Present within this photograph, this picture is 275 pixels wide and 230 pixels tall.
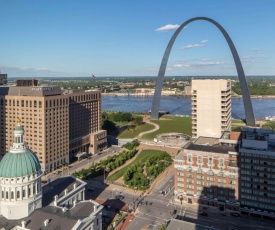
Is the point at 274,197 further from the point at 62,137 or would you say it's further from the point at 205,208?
the point at 62,137

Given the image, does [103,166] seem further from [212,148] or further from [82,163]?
[212,148]

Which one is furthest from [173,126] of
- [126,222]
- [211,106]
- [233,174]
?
[126,222]

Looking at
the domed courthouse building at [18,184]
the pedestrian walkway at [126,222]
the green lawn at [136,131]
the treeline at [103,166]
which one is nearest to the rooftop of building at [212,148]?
the pedestrian walkway at [126,222]

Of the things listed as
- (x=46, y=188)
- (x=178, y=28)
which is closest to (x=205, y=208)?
(x=46, y=188)

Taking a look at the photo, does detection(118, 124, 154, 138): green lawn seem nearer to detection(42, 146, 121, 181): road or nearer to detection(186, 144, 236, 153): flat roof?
detection(42, 146, 121, 181): road

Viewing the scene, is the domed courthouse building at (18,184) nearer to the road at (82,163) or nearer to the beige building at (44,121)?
the road at (82,163)

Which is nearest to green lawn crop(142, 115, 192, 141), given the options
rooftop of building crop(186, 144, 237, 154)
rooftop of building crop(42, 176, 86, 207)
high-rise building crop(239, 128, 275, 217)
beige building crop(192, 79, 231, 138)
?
beige building crop(192, 79, 231, 138)
